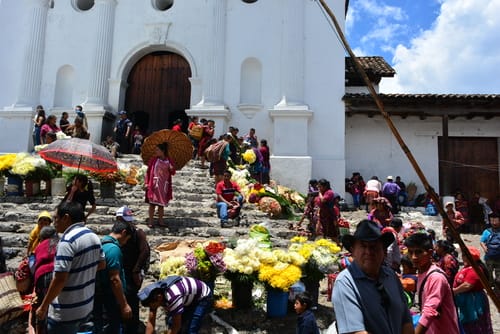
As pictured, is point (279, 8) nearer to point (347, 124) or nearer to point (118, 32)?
point (347, 124)

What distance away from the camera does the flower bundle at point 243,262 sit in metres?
4.74

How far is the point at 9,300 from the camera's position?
13.6 feet

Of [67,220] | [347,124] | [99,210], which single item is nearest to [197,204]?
[99,210]

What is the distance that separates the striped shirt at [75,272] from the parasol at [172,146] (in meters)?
4.96

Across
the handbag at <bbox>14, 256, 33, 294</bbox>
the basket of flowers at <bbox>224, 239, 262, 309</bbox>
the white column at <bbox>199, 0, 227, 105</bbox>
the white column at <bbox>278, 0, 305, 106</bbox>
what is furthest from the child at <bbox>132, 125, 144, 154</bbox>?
the basket of flowers at <bbox>224, 239, 262, 309</bbox>

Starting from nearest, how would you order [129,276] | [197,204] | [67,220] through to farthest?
[67,220] → [129,276] → [197,204]

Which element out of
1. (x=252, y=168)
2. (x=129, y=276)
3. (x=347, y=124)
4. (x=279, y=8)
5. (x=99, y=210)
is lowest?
(x=129, y=276)

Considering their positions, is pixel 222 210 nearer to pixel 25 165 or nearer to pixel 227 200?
pixel 227 200

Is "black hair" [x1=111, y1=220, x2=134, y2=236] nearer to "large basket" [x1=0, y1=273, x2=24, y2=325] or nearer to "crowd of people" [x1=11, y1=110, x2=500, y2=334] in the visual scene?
"crowd of people" [x1=11, y1=110, x2=500, y2=334]

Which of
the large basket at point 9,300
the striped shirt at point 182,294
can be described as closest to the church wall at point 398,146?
the striped shirt at point 182,294

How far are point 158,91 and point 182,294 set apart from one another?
12.5m

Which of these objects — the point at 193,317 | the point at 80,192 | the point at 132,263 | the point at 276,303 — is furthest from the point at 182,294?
the point at 80,192

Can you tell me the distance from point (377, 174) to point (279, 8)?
7.38 m

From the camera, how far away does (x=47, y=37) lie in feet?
49.6
